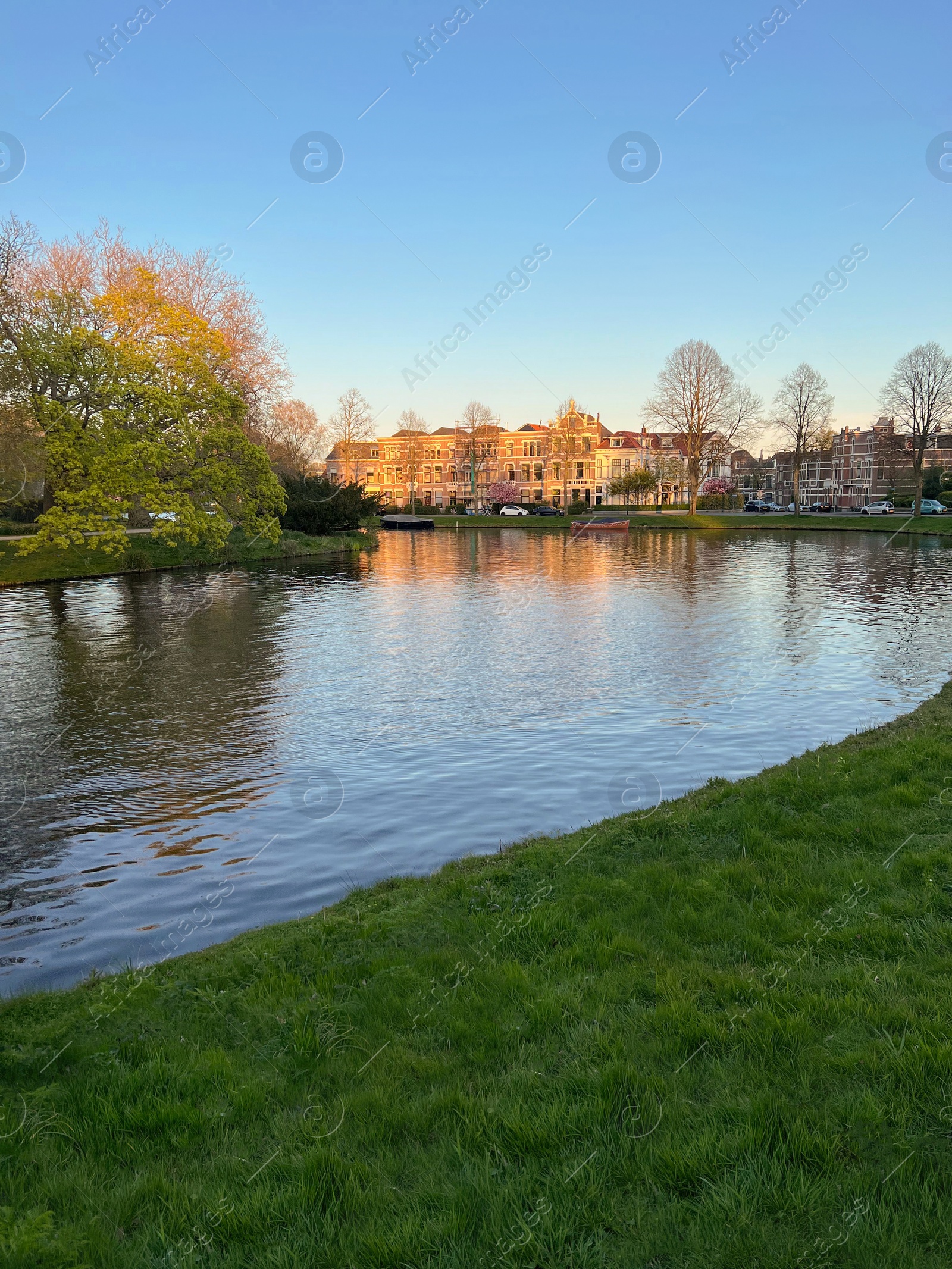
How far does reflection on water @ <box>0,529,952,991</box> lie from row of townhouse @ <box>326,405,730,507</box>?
3812 inches

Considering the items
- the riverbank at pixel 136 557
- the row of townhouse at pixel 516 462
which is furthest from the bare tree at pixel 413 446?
the riverbank at pixel 136 557

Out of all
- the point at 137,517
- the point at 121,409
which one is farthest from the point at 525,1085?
the point at 137,517

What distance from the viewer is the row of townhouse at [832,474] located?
422 feet

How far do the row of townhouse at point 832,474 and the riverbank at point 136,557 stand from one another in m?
93.2

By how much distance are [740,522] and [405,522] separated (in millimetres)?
34020

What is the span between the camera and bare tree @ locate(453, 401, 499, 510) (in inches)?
5022

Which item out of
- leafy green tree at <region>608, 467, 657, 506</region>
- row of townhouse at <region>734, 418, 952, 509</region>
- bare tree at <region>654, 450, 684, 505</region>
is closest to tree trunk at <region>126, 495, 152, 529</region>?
bare tree at <region>654, 450, 684, 505</region>

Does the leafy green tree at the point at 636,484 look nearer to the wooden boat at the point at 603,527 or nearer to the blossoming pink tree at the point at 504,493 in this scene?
the blossoming pink tree at the point at 504,493

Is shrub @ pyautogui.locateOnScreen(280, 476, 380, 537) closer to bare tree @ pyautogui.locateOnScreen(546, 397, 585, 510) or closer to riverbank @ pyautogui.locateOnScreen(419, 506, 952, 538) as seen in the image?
riverbank @ pyautogui.locateOnScreen(419, 506, 952, 538)

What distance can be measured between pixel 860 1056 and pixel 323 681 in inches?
565

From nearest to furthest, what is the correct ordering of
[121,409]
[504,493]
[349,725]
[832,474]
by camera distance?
1. [349,725]
2. [121,409]
3. [504,493]
4. [832,474]

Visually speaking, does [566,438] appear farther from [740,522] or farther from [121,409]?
[121,409]

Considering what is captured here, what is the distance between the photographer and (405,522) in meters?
90.4

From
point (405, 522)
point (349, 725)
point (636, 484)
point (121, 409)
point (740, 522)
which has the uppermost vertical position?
point (121, 409)
